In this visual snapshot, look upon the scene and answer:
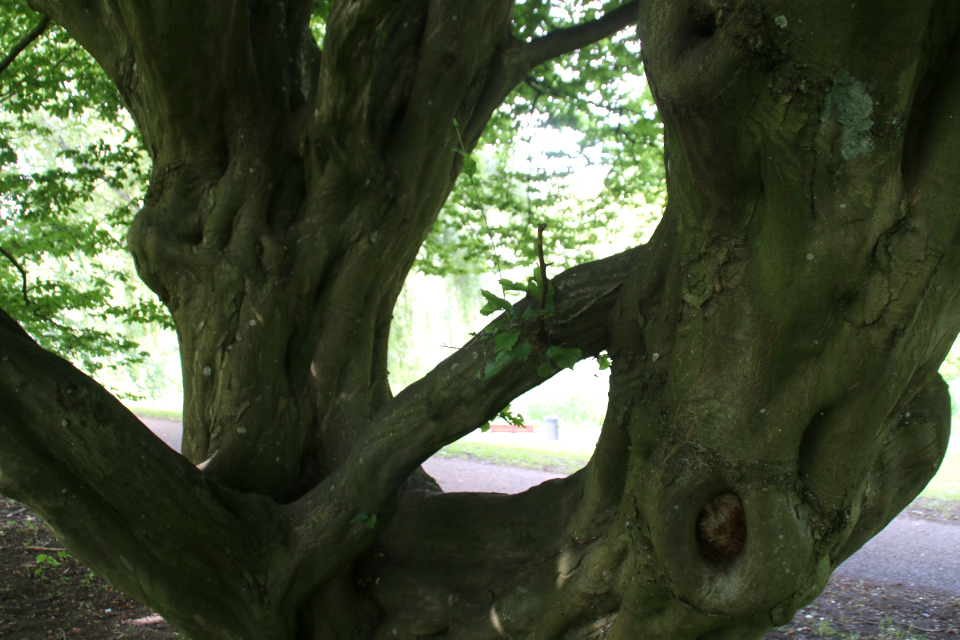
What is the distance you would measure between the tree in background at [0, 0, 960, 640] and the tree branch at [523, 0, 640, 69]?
7 centimetres

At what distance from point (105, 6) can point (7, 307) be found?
333 cm

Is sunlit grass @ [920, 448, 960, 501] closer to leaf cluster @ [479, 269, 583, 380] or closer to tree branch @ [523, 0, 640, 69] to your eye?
tree branch @ [523, 0, 640, 69]

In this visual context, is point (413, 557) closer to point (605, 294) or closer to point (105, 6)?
point (605, 294)

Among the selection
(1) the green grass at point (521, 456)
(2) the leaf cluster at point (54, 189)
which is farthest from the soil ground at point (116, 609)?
(1) the green grass at point (521, 456)

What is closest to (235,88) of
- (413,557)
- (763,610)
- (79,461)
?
(79,461)

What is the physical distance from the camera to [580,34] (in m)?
4.68

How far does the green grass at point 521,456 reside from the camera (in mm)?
10672

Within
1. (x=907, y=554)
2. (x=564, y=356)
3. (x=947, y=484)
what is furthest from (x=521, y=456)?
(x=564, y=356)

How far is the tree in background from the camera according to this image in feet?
5.52

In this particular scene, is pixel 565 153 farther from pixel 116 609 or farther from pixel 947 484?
pixel 947 484

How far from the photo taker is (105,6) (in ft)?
12.1

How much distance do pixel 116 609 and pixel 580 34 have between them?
511 cm

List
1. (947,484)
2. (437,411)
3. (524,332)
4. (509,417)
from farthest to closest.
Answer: (947,484) → (509,417) → (437,411) → (524,332)

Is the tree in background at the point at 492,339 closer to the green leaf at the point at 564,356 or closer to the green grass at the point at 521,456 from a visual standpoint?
the green leaf at the point at 564,356
